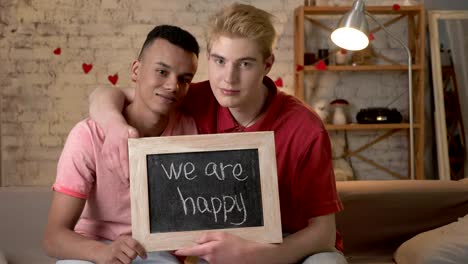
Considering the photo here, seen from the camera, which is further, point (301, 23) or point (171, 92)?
point (301, 23)

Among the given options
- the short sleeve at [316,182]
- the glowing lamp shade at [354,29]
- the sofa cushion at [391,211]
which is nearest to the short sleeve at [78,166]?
the short sleeve at [316,182]

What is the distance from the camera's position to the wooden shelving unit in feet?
16.5

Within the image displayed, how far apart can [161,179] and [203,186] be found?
10cm

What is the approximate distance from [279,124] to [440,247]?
0.79 meters

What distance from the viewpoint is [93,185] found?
1892 mm

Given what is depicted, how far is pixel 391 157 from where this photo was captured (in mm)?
5312

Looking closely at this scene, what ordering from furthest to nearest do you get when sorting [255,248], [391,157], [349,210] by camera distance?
[391,157], [349,210], [255,248]

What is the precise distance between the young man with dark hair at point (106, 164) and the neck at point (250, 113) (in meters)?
0.14

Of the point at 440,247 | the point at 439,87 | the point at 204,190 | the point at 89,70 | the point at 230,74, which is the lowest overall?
the point at 440,247

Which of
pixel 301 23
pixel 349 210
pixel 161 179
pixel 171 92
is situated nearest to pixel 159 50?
pixel 171 92

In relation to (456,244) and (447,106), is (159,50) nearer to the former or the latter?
(456,244)

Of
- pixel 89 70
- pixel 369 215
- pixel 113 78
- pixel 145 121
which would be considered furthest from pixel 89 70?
pixel 145 121

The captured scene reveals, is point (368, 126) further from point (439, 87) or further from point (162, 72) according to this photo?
point (162, 72)

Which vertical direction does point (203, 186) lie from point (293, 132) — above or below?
below
